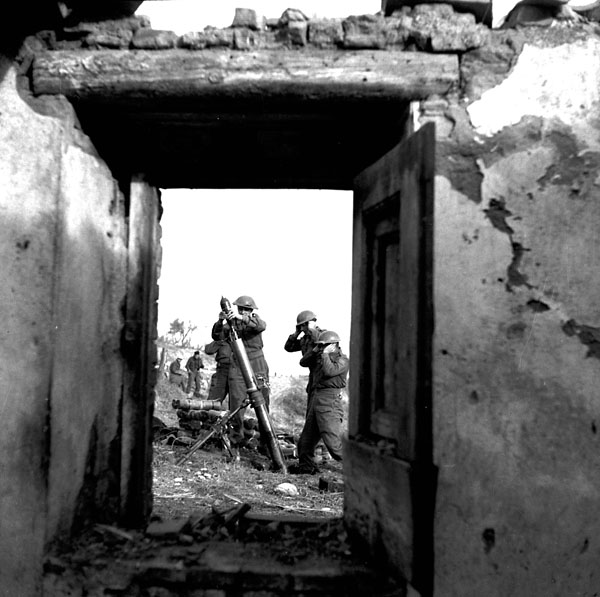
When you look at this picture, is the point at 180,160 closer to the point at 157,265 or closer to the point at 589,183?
the point at 157,265

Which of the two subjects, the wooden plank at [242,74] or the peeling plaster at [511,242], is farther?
the wooden plank at [242,74]

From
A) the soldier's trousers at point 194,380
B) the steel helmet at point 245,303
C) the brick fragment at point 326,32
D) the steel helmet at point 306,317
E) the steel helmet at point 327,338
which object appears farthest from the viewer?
the soldier's trousers at point 194,380

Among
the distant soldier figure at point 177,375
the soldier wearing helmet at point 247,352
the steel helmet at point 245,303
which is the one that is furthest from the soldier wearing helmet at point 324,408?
the distant soldier figure at point 177,375

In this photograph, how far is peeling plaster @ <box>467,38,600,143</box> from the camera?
2512mm

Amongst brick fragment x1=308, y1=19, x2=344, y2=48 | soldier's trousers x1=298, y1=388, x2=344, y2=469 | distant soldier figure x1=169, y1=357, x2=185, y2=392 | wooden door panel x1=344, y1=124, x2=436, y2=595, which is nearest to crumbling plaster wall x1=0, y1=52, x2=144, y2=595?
brick fragment x1=308, y1=19, x2=344, y2=48

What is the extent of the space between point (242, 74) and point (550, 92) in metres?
1.34

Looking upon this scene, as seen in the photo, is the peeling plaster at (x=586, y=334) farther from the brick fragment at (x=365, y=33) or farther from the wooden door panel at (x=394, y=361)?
the brick fragment at (x=365, y=33)

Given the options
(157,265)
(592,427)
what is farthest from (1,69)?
(592,427)

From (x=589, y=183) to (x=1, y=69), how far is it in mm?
2637

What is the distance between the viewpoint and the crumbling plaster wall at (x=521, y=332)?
240cm

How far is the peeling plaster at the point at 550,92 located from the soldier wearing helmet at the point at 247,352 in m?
5.90

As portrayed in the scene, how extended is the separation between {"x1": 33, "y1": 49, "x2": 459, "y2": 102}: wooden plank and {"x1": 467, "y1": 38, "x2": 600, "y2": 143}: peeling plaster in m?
0.22

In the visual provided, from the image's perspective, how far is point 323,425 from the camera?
7297mm

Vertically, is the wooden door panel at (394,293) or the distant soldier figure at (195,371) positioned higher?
the wooden door panel at (394,293)
